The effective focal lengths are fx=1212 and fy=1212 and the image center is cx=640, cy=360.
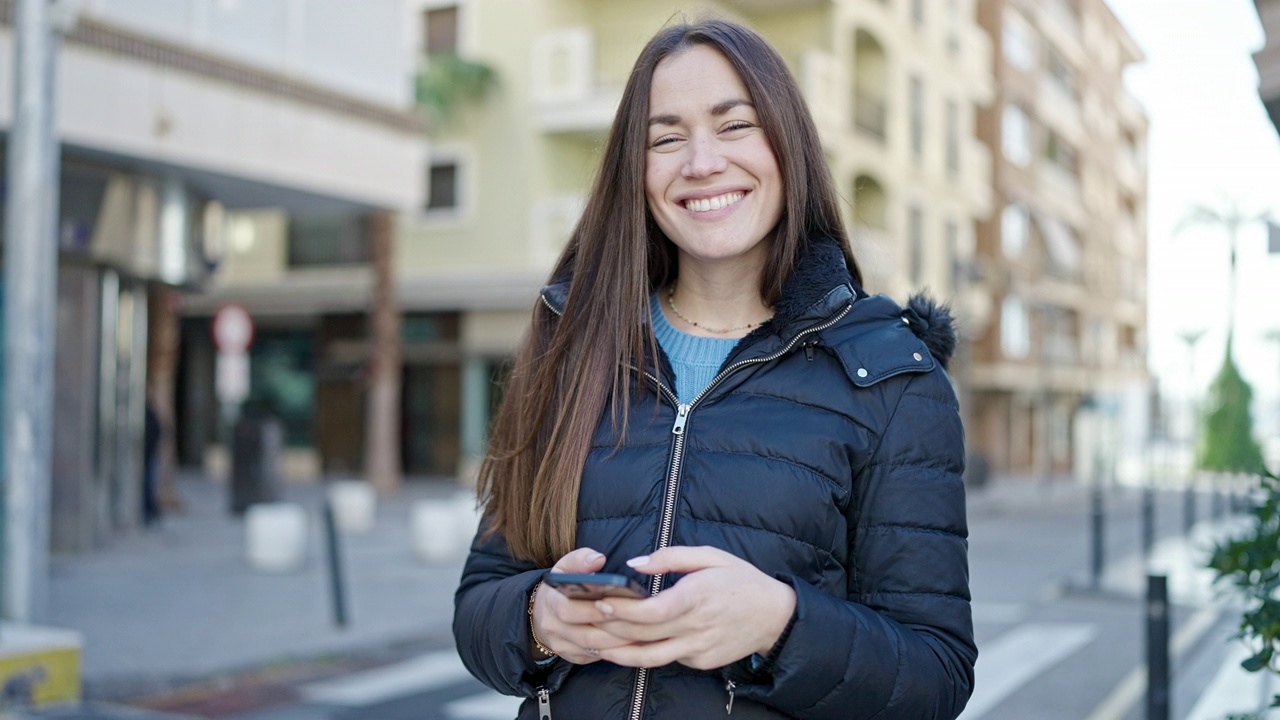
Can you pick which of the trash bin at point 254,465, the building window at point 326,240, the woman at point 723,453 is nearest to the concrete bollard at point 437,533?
the trash bin at point 254,465

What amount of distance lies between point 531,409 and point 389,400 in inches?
766

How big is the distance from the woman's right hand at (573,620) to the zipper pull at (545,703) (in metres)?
0.12

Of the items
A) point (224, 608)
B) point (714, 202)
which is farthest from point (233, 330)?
point (714, 202)

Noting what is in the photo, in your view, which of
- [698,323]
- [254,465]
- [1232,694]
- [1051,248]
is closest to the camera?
[698,323]

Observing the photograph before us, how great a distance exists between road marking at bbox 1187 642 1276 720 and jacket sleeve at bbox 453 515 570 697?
514 centimetres

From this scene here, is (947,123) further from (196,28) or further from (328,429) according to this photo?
(196,28)

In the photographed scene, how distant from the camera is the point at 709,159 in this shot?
1.91m

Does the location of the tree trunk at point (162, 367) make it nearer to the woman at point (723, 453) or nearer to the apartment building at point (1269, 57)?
the apartment building at point (1269, 57)

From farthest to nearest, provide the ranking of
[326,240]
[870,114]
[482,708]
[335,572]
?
[870,114], [326,240], [335,572], [482,708]

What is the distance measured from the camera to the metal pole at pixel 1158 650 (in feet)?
15.8

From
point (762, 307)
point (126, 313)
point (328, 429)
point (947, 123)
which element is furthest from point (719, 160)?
point (947, 123)

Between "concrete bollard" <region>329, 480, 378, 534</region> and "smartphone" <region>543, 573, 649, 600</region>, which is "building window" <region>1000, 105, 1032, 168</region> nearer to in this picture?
"concrete bollard" <region>329, 480, 378, 534</region>

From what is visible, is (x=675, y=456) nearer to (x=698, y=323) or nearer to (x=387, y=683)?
(x=698, y=323)

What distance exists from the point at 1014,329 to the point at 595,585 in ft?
132
